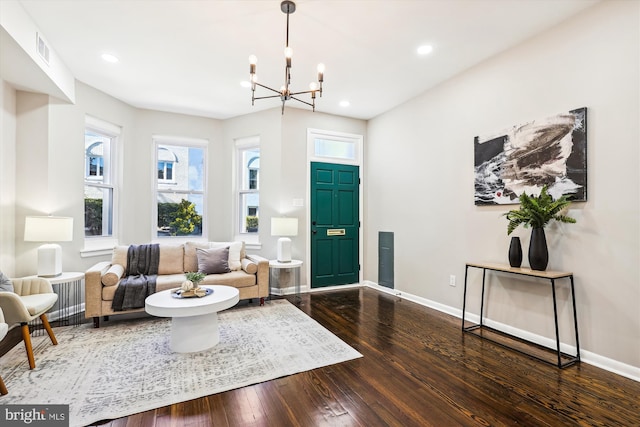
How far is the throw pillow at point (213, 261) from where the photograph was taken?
4051 millimetres

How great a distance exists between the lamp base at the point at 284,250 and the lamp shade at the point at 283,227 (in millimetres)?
130

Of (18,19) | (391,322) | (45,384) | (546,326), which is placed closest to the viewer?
(45,384)

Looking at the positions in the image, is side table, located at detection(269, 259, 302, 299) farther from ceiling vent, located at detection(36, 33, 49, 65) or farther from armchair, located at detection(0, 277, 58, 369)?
ceiling vent, located at detection(36, 33, 49, 65)

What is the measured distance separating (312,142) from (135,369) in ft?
12.6

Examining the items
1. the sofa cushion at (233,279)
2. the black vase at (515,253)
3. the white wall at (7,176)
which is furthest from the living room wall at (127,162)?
the black vase at (515,253)

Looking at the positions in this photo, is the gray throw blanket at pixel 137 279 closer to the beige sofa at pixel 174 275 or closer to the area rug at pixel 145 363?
the beige sofa at pixel 174 275

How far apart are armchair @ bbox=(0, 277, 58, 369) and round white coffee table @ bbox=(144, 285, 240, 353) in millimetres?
847

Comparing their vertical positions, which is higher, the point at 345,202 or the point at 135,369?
the point at 345,202

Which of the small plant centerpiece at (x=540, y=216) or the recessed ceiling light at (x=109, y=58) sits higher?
the recessed ceiling light at (x=109, y=58)

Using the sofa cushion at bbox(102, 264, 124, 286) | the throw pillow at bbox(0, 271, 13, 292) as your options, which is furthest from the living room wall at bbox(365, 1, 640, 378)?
the throw pillow at bbox(0, 271, 13, 292)

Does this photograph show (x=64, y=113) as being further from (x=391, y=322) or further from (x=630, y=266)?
(x=630, y=266)

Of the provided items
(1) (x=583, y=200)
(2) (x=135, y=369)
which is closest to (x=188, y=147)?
(2) (x=135, y=369)

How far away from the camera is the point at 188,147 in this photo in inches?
213

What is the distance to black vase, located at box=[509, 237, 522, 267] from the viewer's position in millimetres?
2906
